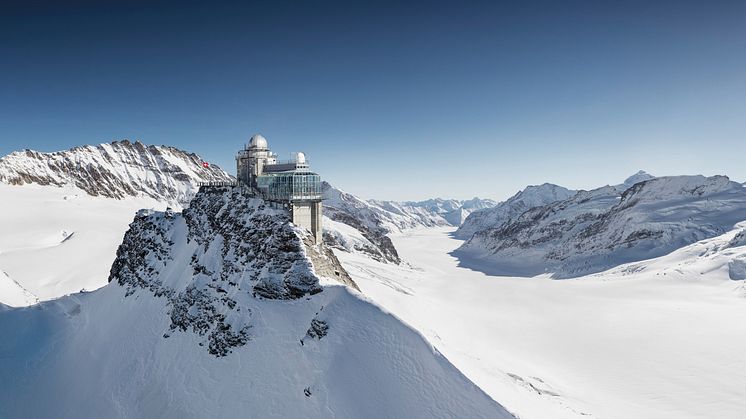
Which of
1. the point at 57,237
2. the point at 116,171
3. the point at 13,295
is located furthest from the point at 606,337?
the point at 116,171

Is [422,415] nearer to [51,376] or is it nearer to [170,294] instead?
[170,294]

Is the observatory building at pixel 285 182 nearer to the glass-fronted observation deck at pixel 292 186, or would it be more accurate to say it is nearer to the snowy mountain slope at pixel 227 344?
the glass-fronted observation deck at pixel 292 186

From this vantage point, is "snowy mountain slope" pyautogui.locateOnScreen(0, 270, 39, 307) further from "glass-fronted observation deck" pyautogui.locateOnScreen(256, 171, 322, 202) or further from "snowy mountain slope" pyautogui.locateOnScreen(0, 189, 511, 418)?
"glass-fronted observation deck" pyautogui.locateOnScreen(256, 171, 322, 202)

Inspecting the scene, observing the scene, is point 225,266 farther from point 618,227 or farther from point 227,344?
point 618,227

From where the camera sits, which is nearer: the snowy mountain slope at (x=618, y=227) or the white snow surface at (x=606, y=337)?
the white snow surface at (x=606, y=337)

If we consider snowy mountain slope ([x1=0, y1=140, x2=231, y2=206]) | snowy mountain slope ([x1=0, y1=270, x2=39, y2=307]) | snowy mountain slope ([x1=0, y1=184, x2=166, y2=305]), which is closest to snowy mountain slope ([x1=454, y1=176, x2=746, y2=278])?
snowy mountain slope ([x1=0, y1=184, x2=166, y2=305])

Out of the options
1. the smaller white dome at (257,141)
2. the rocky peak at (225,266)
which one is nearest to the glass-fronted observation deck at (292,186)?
the rocky peak at (225,266)
